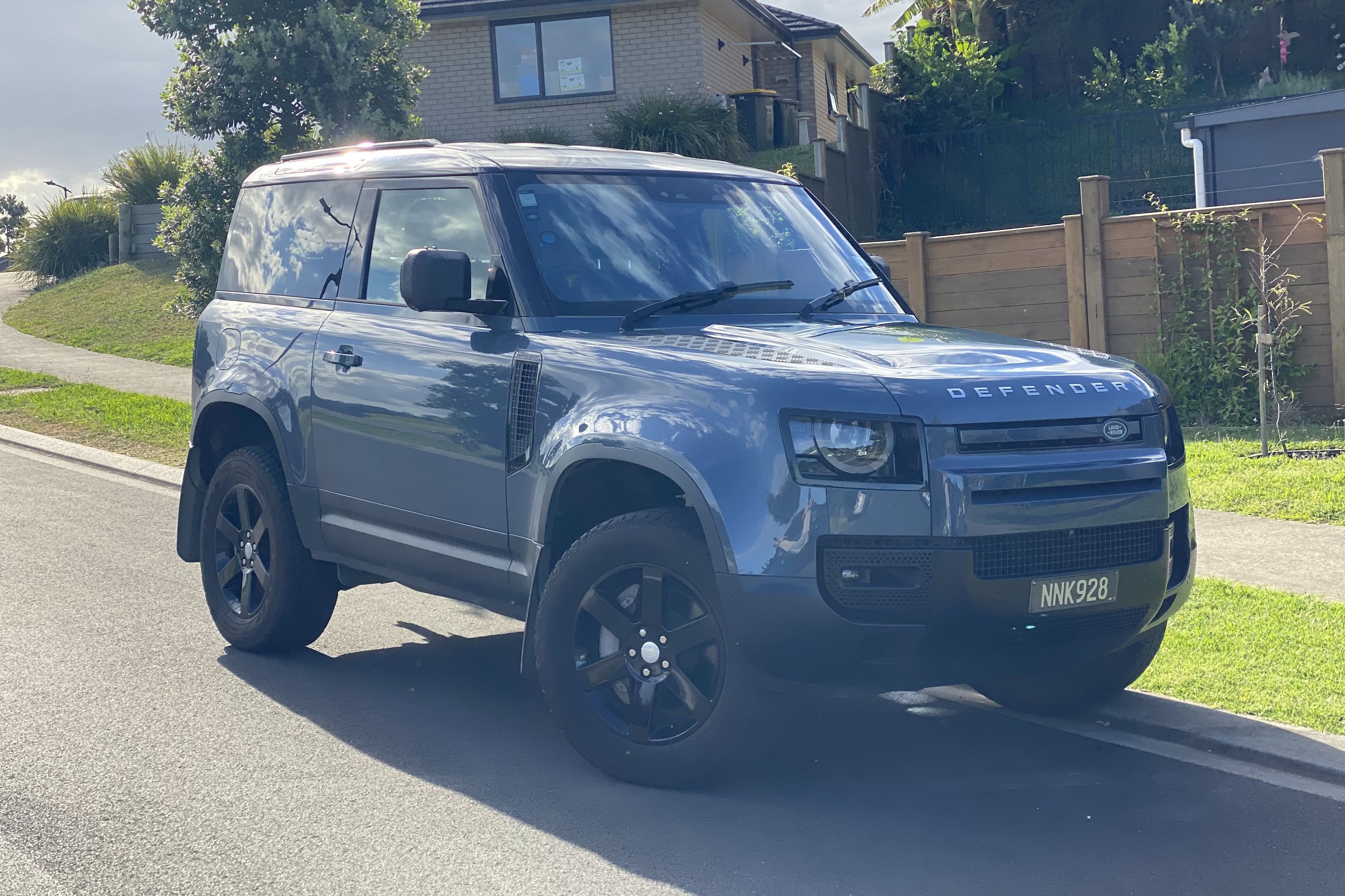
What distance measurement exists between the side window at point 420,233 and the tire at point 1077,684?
8.51 feet

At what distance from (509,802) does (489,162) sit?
96.4 inches

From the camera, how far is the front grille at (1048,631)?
4.47 meters

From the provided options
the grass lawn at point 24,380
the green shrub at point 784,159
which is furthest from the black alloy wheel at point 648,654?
the green shrub at point 784,159

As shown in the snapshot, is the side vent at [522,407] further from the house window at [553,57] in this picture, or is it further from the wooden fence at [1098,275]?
the house window at [553,57]

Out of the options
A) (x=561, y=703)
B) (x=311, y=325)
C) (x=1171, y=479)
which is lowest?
(x=561, y=703)

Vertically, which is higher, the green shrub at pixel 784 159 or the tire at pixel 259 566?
the green shrub at pixel 784 159

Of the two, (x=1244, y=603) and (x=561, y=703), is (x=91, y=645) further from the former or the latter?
(x=1244, y=603)

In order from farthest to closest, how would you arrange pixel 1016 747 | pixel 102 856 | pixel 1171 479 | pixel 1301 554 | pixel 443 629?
pixel 1301 554 → pixel 443 629 → pixel 1016 747 → pixel 1171 479 → pixel 102 856

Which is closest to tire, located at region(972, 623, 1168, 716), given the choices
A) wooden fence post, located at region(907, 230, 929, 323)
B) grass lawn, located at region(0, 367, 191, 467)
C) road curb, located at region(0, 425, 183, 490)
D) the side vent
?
the side vent

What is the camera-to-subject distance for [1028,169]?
86.6ft

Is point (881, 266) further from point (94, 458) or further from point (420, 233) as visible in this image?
point (94, 458)

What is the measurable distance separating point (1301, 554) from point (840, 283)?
12.1 feet

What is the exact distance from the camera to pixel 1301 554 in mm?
8133

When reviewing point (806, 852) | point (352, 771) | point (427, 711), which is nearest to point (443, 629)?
point (427, 711)
